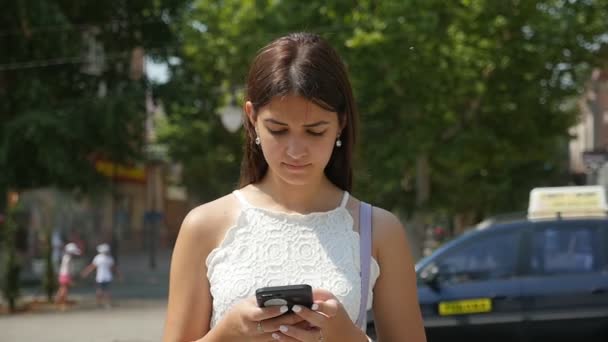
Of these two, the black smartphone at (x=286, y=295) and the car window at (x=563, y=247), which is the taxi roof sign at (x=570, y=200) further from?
the black smartphone at (x=286, y=295)

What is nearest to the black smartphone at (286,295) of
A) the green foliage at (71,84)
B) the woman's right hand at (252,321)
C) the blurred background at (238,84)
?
the woman's right hand at (252,321)

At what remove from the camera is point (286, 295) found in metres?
2.06

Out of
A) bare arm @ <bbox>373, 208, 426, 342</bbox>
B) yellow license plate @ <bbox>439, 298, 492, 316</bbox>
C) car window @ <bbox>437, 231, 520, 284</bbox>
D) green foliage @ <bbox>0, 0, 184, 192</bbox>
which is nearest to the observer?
bare arm @ <bbox>373, 208, 426, 342</bbox>

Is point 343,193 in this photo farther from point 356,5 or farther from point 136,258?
point 136,258

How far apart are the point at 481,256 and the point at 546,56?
1734cm

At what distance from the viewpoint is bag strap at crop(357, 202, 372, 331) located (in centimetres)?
233

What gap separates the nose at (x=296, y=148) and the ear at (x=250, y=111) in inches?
5.5

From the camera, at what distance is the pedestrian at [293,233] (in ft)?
7.50

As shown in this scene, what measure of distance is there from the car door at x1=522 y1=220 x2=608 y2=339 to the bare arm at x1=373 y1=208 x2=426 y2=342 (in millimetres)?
6245

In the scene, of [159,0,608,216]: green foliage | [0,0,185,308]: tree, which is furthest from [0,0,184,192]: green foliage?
[159,0,608,216]: green foliage

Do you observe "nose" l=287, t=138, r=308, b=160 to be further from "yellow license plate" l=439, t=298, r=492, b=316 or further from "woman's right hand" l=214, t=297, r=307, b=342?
"yellow license plate" l=439, t=298, r=492, b=316

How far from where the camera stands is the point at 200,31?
28938 millimetres

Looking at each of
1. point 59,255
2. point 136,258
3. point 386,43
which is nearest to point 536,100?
point 386,43

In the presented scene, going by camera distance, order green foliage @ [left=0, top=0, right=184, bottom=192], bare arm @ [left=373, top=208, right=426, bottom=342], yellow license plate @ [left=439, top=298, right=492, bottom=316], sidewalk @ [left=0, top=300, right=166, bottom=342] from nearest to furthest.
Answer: bare arm @ [left=373, top=208, right=426, bottom=342]
yellow license plate @ [left=439, top=298, right=492, bottom=316]
sidewalk @ [left=0, top=300, right=166, bottom=342]
green foliage @ [left=0, top=0, right=184, bottom=192]
